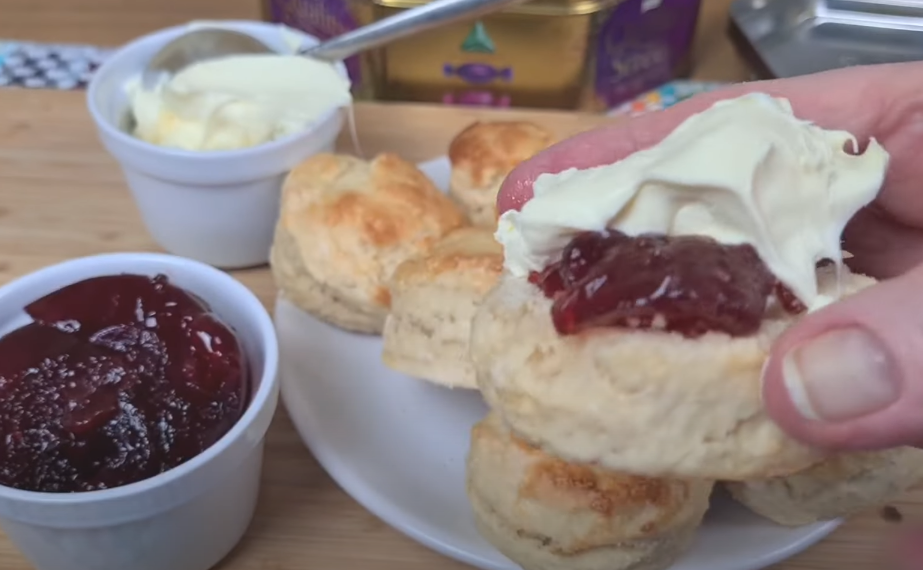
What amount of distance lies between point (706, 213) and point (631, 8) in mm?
1271

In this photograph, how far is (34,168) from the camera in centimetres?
172

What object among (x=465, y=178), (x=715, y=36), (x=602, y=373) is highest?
(x=602, y=373)

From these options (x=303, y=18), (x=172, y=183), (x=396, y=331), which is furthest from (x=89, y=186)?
(x=396, y=331)

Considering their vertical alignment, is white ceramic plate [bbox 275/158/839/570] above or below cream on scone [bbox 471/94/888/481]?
below

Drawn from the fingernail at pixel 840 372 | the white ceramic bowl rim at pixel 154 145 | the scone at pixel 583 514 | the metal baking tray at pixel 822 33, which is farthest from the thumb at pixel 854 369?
the metal baking tray at pixel 822 33

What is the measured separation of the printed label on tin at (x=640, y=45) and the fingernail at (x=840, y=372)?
133 centimetres

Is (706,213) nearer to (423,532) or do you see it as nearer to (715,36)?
(423,532)

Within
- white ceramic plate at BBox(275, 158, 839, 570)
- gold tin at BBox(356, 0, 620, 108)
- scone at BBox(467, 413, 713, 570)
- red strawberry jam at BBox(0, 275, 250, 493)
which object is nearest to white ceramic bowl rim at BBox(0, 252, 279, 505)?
red strawberry jam at BBox(0, 275, 250, 493)

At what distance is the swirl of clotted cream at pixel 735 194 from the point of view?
74cm

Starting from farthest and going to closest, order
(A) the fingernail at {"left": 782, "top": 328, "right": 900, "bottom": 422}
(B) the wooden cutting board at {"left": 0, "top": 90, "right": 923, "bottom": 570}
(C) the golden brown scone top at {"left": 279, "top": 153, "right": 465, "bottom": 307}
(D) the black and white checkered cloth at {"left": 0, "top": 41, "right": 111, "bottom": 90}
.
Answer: (D) the black and white checkered cloth at {"left": 0, "top": 41, "right": 111, "bottom": 90}, (C) the golden brown scone top at {"left": 279, "top": 153, "right": 465, "bottom": 307}, (B) the wooden cutting board at {"left": 0, "top": 90, "right": 923, "bottom": 570}, (A) the fingernail at {"left": 782, "top": 328, "right": 900, "bottom": 422}

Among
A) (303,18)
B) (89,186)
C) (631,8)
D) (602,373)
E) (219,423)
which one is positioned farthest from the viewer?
(303,18)

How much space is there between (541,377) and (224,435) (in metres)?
0.40

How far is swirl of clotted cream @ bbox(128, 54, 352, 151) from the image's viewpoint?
4.82 feet

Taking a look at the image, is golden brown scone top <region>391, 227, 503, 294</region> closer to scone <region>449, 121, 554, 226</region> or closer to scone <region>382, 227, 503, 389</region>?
scone <region>382, 227, 503, 389</region>
